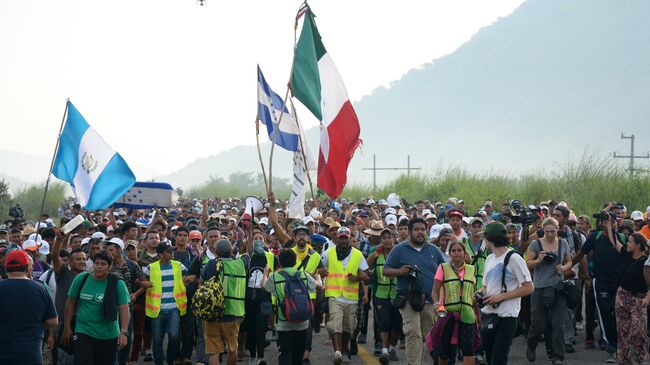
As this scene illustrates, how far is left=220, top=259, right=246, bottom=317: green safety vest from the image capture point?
1130 cm

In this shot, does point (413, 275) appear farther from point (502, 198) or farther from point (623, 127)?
point (623, 127)

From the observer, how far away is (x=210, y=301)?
11.0 metres

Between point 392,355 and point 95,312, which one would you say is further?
point 392,355

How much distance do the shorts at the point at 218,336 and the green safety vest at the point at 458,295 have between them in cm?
258

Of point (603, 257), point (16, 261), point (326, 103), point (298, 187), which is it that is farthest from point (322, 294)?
point (16, 261)

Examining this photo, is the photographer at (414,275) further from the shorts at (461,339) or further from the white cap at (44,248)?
the white cap at (44,248)

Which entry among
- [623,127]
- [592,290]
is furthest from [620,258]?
[623,127]

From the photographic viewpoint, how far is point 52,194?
60.4m

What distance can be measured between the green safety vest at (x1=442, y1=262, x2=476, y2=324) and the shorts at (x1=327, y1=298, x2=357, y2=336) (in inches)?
98.6

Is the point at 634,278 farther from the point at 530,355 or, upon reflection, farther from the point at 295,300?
the point at 295,300

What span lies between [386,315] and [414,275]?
1619 millimetres

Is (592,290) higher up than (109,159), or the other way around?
(109,159)

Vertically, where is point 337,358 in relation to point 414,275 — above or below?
below

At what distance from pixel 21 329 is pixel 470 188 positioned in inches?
1472
